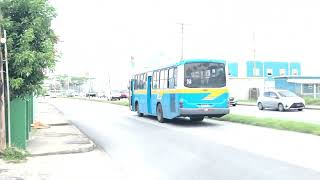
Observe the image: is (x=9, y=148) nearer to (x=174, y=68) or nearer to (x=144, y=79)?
(x=174, y=68)

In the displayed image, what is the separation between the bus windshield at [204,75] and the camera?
21781mm

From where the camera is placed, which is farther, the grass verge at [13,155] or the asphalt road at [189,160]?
the grass verge at [13,155]

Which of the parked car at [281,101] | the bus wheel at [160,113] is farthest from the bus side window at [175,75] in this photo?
the parked car at [281,101]

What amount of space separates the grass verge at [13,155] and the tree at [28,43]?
148 cm

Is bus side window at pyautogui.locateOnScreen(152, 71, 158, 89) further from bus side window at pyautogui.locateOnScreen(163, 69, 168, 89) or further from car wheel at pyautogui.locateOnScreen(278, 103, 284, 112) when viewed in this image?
car wheel at pyautogui.locateOnScreen(278, 103, 284, 112)

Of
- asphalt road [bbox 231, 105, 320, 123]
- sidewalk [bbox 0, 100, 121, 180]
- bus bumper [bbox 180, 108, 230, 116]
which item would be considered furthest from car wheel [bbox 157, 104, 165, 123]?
sidewalk [bbox 0, 100, 121, 180]

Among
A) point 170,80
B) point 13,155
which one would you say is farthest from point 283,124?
point 13,155

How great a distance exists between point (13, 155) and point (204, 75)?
38.0 ft

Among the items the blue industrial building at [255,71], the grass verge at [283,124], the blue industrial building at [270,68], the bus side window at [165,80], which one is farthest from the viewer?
the blue industrial building at [270,68]

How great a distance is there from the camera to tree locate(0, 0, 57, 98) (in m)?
12.3

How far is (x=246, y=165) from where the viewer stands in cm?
1062

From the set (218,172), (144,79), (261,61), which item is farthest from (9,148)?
(261,61)

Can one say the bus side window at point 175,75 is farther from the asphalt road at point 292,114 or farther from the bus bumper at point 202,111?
the asphalt road at point 292,114

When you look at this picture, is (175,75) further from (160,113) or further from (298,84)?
(298,84)
